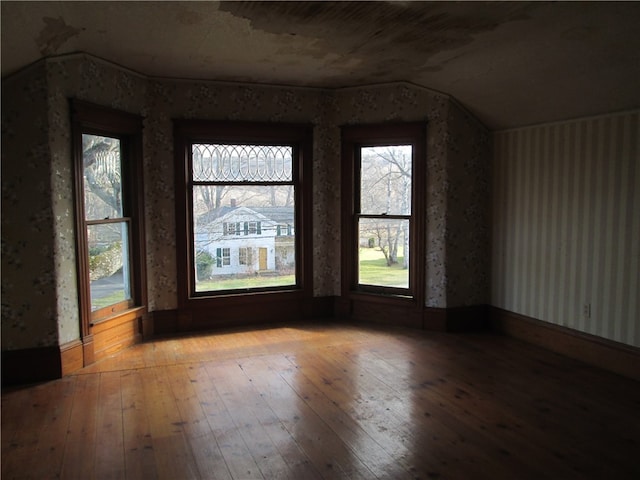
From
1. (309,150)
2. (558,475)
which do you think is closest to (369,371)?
(558,475)

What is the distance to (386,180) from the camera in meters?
5.36

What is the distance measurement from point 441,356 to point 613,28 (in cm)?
267

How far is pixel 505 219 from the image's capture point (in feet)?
16.4

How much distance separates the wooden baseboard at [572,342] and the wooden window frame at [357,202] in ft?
2.75

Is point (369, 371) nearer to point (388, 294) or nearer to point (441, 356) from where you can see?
point (441, 356)

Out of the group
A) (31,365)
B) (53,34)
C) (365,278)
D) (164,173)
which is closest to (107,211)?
(164,173)

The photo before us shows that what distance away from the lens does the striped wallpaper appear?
3.83 meters

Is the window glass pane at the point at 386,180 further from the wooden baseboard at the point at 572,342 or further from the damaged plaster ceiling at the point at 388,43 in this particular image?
the wooden baseboard at the point at 572,342

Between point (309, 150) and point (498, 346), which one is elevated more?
point (309, 150)

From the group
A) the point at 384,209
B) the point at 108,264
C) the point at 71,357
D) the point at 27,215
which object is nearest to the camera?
the point at 27,215

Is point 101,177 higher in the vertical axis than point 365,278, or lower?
higher

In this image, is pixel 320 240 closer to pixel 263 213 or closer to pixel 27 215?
pixel 263 213

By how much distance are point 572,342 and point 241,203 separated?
330 centimetres

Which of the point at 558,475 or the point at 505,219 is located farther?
the point at 505,219
